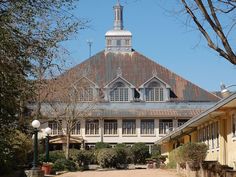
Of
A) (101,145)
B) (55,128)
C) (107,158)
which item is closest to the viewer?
(107,158)

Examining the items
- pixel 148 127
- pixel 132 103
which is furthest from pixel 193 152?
pixel 132 103

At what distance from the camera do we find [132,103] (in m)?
71.1

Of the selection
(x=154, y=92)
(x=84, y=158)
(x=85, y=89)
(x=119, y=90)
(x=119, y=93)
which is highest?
(x=119, y=90)

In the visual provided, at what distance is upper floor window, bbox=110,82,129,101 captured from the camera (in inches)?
2803

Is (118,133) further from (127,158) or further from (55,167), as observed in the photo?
(55,167)

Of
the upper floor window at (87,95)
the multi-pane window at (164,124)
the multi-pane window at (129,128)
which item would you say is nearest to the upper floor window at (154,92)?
the multi-pane window at (164,124)

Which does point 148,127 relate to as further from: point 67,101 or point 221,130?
point 221,130

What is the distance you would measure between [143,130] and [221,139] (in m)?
40.5

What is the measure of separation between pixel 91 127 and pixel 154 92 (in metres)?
9.01

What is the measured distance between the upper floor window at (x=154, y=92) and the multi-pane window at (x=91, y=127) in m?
7.20

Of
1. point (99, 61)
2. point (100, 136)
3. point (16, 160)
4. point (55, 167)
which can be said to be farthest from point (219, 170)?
point (99, 61)

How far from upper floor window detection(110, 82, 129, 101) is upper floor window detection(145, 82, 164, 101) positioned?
262 cm

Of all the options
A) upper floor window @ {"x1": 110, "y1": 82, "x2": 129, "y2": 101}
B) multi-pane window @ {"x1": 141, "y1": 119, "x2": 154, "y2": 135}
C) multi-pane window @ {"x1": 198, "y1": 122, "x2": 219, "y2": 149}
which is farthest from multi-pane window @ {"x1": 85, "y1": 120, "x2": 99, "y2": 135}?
multi-pane window @ {"x1": 198, "y1": 122, "x2": 219, "y2": 149}

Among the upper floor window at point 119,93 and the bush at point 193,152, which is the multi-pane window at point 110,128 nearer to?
the upper floor window at point 119,93
